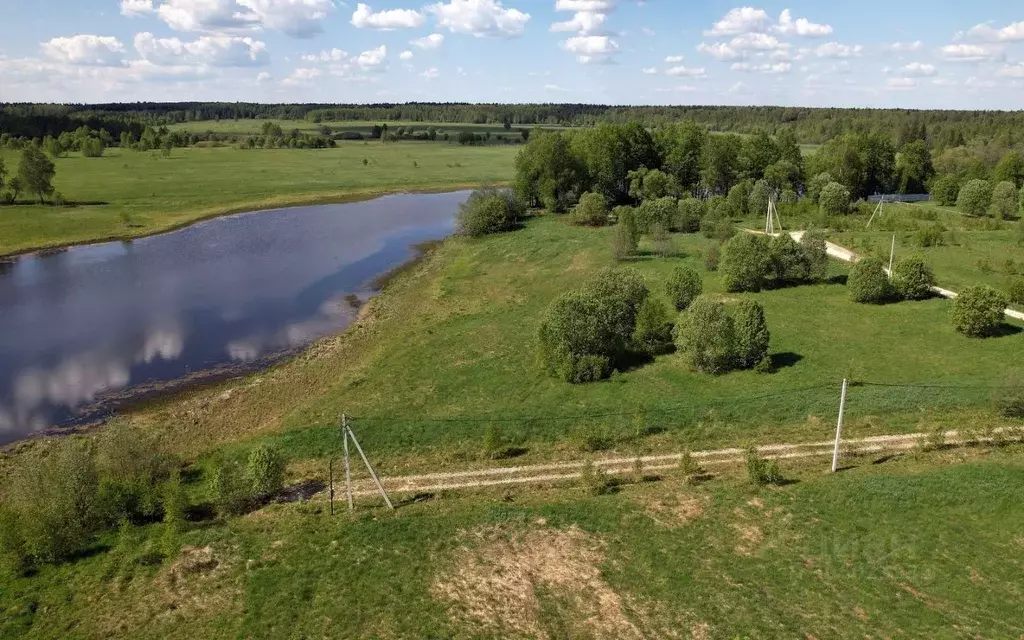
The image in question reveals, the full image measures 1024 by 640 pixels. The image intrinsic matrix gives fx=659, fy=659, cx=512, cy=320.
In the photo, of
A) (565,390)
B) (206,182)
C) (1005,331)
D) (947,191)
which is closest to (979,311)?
(1005,331)

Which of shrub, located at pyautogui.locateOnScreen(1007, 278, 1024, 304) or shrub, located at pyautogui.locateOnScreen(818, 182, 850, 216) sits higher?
shrub, located at pyautogui.locateOnScreen(818, 182, 850, 216)

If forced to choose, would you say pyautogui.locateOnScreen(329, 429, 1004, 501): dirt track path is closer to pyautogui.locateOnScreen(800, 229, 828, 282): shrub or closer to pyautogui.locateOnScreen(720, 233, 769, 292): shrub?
pyautogui.locateOnScreen(720, 233, 769, 292): shrub

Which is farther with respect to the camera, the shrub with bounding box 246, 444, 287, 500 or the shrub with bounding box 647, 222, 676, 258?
the shrub with bounding box 647, 222, 676, 258

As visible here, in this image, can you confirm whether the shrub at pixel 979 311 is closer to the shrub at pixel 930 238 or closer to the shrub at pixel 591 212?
the shrub at pixel 930 238

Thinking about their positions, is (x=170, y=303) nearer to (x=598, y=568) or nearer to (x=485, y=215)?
(x=485, y=215)

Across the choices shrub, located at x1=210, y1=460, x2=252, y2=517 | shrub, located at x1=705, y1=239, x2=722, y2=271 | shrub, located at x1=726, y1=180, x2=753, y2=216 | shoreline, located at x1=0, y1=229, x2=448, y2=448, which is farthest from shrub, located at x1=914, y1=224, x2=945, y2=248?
shrub, located at x1=210, y1=460, x2=252, y2=517
